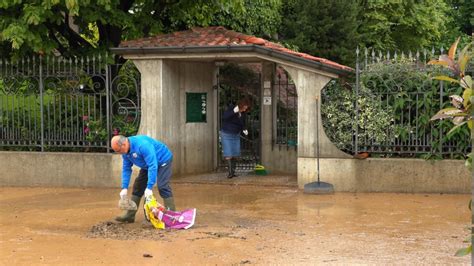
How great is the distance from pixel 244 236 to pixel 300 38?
Result: 12431 mm

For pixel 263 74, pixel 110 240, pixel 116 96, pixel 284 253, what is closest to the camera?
pixel 284 253

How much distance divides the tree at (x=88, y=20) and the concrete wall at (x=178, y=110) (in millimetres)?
1307

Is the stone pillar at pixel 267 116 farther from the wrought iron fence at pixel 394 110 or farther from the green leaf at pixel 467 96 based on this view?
the green leaf at pixel 467 96

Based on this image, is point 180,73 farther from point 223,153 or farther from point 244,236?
point 244,236

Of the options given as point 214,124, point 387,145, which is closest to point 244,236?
point 387,145

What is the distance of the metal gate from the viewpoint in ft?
46.6

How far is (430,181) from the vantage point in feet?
37.0

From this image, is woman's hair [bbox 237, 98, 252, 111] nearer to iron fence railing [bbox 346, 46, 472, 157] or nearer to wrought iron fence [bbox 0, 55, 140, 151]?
wrought iron fence [bbox 0, 55, 140, 151]

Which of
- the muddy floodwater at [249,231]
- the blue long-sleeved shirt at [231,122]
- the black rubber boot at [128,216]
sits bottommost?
the muddy floodwater at [249,231]

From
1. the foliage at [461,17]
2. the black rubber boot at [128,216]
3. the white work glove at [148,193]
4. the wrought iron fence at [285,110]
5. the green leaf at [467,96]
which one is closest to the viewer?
the green leaf at [467,96]

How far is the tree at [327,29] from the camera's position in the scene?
19375 mm

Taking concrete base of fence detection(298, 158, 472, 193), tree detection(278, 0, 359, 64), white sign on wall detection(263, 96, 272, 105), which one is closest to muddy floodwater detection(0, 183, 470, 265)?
concrete base of fence detection(298, 158, 472, 193)

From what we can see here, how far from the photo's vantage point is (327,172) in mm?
11742

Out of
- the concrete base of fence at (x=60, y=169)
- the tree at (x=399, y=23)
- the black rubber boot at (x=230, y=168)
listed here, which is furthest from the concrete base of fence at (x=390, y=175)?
the tree at (x=399, y=23)
